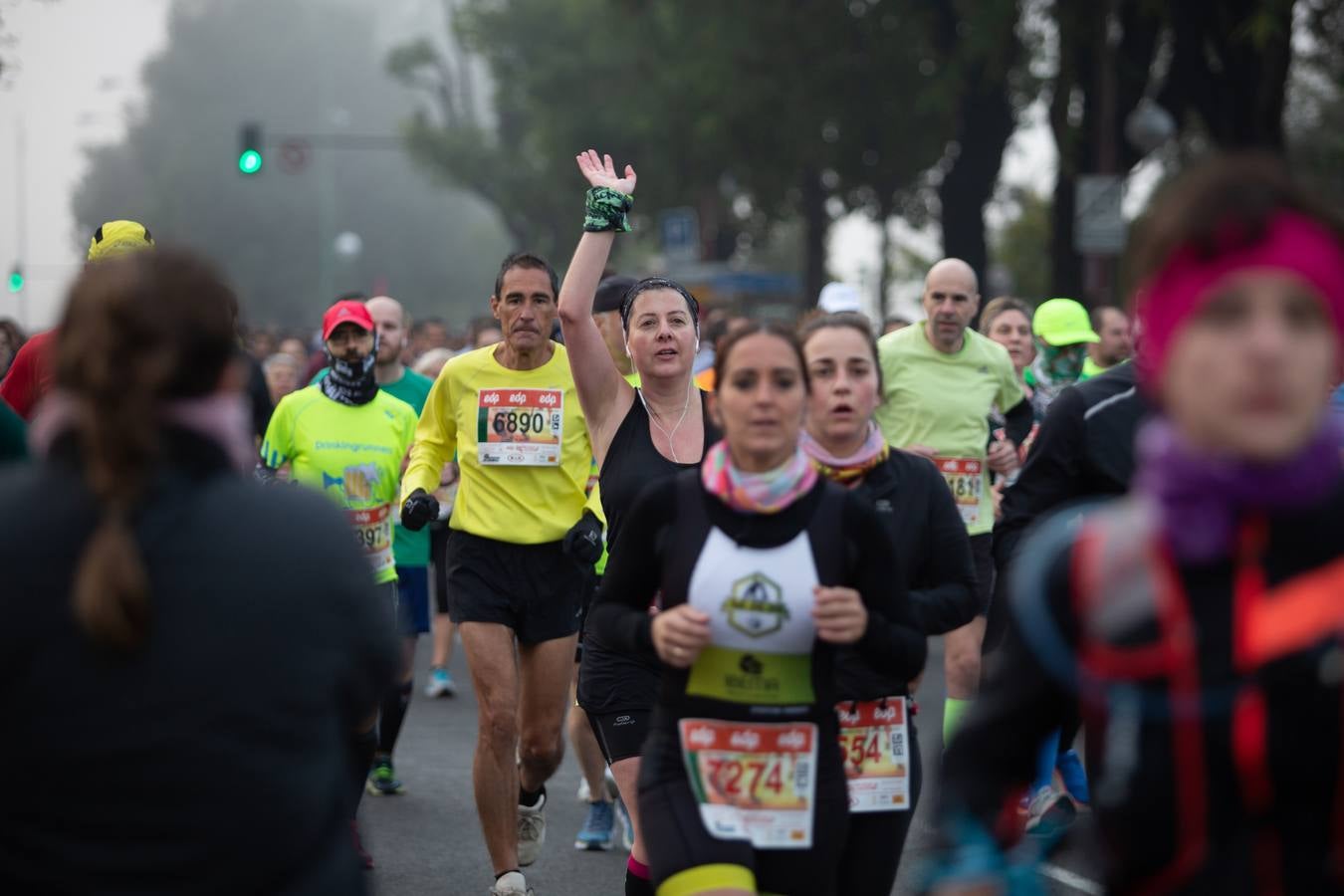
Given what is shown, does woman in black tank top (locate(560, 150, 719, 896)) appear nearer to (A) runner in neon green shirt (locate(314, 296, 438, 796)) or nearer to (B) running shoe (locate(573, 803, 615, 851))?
(B) running shoe (locate(573, 803, 615, 851))

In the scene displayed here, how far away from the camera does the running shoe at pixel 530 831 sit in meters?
7.36

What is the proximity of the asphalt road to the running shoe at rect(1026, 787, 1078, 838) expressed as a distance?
34cm

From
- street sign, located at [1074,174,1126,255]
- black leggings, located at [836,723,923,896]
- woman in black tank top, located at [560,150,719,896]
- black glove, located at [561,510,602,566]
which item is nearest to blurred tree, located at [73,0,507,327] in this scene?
street sign, located at [1074,174,1126,255]

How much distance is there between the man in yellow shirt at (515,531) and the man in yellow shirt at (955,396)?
197cm

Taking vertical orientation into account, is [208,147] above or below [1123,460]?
above

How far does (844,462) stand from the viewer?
5.21 metres

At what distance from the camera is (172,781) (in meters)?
2.68

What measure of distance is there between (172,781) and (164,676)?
0.14m

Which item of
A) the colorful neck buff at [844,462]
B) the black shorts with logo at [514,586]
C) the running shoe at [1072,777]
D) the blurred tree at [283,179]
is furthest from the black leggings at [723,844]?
the blurred tree at [283,179]

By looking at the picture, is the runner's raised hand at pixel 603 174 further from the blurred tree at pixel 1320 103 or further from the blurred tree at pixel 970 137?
the blurred tree at pixel 970 137

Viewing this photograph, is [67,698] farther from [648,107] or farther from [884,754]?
[648,107]

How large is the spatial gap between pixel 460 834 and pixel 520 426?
6.66ft

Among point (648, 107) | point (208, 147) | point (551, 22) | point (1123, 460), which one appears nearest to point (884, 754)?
point (1123, 460)

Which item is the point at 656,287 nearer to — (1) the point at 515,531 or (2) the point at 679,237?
(1) the point at 515,531
